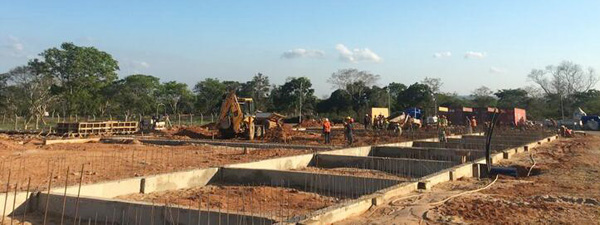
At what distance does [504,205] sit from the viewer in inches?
214

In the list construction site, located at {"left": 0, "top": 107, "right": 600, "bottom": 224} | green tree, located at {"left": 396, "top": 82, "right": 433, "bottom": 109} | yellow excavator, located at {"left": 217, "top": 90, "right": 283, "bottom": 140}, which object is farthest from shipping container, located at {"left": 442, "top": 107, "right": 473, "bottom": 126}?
construction site, located at {"left": 0, "top": 107, "right": 600, "bottom": 224}

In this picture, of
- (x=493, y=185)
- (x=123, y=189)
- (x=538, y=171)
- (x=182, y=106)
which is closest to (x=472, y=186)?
(x=493, y=185)

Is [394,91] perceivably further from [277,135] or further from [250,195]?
[250,195]

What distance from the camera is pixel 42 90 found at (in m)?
40.5

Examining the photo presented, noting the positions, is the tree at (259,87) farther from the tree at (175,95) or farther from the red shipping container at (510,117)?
the red shipping container at (510,117)

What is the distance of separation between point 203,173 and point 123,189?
165 centimetres

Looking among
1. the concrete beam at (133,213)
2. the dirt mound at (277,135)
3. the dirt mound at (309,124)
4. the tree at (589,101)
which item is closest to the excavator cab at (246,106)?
the dirt mound at (277,135)

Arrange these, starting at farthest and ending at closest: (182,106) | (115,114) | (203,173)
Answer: (182,106), (115,114), (203,173)

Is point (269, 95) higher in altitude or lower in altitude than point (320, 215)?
higher

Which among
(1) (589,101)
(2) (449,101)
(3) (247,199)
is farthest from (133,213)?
(2) (449,101)

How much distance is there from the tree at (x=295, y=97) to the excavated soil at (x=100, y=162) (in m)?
40.7

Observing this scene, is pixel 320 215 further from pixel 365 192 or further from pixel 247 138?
pixel 247 138

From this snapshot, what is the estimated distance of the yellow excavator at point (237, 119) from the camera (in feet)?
60.0

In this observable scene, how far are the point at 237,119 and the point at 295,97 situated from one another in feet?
122
